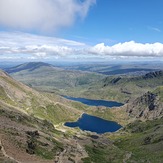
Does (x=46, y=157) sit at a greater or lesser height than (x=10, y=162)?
lesser

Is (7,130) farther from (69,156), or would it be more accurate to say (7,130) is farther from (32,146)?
(69,156)

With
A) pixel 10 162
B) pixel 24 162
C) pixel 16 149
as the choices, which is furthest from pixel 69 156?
pixel 10 162

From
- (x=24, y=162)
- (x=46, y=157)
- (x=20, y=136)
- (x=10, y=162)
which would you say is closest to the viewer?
(x=10, y=162)

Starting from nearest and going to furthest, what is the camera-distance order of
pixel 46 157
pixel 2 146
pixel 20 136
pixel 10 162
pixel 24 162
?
1. pixel 10 162
2. pixel 24 162
3. pixel 2 146
4. pixel 46 157
5. pixel 20 136

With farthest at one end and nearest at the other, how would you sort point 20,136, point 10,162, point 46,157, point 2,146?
point 20,136 → point 46,157 → point 2,146 → point 10,162

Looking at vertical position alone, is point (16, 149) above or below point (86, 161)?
above

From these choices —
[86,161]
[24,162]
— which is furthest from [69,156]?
[24,162]

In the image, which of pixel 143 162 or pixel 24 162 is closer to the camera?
pixel 24 162

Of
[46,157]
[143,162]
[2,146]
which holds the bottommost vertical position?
[143,162]

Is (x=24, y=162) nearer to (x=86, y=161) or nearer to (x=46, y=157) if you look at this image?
(x=46, y=157)
